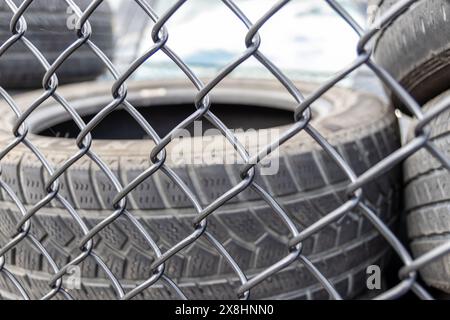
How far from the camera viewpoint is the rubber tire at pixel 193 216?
2.60 feet

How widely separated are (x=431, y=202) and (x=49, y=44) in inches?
36.5

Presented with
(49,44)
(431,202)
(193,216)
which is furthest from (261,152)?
(49,44)

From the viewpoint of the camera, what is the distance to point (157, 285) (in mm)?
832

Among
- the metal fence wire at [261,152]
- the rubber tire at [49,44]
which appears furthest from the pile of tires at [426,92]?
the rubber tire at [49,44]

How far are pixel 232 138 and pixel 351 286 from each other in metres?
0.49

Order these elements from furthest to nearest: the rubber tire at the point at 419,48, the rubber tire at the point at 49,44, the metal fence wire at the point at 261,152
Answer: the rubber tire at the point at 49,44
the rubber tire at the point at 419,48
the metal fence wire at the point at 261,152

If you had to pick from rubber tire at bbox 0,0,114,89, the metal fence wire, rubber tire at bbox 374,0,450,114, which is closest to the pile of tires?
rubber tire at bbox 374,0,450,114

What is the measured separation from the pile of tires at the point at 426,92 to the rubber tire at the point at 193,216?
0.25ft

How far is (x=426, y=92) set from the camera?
867 mm

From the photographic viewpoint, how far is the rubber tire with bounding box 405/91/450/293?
754 millimetres

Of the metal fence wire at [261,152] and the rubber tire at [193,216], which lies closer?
the metal fence wire at [261,152]

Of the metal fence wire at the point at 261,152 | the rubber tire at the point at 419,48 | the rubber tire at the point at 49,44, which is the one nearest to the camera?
the metal fence wire at the point at 261,152

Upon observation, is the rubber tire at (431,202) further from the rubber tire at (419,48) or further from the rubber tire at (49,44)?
the rubber tire at (49,44)
